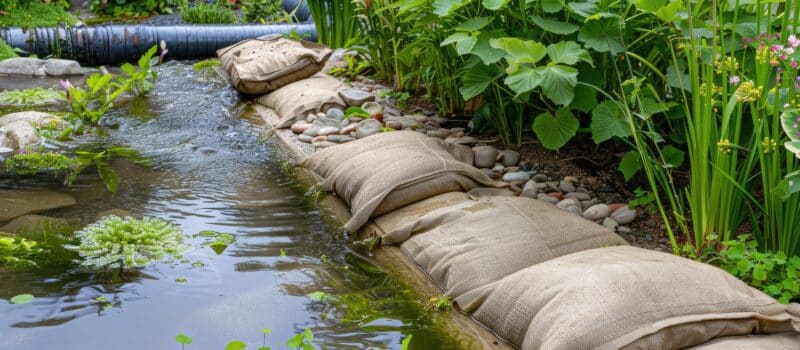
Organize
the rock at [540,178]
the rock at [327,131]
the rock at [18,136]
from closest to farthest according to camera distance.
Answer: the rock at [540,178] → the rock at [18,136] → the rock at [327,131]

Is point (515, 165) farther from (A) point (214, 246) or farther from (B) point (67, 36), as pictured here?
(B) point (67, 36)

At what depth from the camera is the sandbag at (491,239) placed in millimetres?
2617

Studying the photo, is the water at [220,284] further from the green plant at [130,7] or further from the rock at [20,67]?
the green plant at [130,7]

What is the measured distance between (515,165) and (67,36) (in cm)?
517

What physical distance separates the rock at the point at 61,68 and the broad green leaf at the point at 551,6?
15.8ft

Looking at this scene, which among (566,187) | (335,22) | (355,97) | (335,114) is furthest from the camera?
(335,22)

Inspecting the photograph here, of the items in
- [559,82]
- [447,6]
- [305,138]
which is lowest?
[305,138]

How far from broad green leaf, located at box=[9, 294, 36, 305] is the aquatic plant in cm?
28

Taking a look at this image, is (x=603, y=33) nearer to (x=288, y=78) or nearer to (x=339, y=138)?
(x=339, y=138)

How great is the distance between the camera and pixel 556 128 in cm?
338

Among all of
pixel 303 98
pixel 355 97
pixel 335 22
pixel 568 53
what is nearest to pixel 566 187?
pixel 568 53

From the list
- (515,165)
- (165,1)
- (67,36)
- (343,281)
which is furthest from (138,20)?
(343,281)

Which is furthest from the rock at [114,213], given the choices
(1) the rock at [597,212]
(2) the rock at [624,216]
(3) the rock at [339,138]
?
(2) the rock at [624,216]

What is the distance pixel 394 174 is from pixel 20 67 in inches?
185
